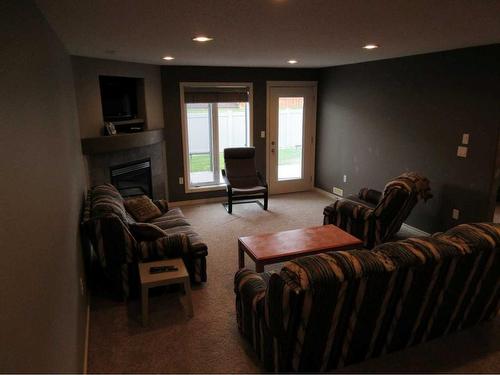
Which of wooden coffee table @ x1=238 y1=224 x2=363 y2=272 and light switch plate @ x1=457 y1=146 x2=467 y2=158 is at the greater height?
light switch plate @ x1=457 y1=146 x2=467 y2=158

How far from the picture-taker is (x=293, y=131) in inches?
254

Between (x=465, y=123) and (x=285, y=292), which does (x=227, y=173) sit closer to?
(x=465, y=123)

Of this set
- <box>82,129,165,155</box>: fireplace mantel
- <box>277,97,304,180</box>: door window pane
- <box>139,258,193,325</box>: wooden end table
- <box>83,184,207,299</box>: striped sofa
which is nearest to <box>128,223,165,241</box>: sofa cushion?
<box>83,184,207,299</box>: striped sofa

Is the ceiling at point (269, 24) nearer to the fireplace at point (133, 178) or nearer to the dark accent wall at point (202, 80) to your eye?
the fireplace at point (133, 178)

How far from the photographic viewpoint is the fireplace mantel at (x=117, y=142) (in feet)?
13.5

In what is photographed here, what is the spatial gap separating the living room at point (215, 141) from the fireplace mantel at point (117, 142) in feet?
0.08

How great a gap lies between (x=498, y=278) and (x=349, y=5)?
6.58 feet

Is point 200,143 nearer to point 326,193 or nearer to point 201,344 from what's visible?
point 326,193

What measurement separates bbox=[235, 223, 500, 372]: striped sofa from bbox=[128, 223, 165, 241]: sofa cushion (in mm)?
1074

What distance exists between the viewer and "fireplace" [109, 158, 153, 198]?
484 cm

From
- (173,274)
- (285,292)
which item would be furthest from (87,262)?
(285,292)

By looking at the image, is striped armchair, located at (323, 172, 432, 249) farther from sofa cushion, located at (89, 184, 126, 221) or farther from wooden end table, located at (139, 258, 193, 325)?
sofa cushion, located at (89, 184, 126, 221)

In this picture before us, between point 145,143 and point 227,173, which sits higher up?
point 145,143

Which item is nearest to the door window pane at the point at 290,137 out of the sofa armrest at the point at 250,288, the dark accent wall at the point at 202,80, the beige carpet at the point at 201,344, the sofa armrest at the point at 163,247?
the dark accent wall at the point at 202,80
